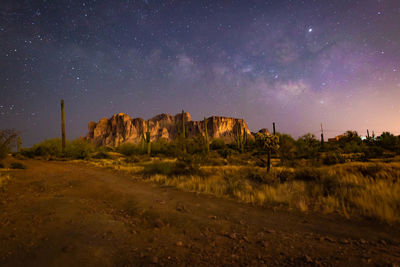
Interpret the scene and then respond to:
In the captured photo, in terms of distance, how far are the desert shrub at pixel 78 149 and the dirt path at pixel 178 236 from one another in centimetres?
1951

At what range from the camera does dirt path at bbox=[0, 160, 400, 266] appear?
2.40 meters

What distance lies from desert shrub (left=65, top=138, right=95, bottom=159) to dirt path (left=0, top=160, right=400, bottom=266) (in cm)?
1951

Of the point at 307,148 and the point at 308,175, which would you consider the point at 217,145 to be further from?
the point at 308,175

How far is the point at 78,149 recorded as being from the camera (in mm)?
22578

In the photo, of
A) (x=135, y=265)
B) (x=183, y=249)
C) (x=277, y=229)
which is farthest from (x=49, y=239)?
(x=277, y=229)

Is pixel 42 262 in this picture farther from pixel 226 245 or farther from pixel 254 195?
pixel 254 195

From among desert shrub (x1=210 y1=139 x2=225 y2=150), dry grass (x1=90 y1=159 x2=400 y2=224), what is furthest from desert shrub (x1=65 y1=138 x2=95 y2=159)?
desert shrub (x1=210 y1=139 x2=225 y2=150)

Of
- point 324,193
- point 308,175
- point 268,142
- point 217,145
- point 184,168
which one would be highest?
point 268,142

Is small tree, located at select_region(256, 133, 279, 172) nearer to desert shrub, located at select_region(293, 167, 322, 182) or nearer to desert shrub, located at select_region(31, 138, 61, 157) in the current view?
desert shrub, located at select_region(293, 167, 322, 182)

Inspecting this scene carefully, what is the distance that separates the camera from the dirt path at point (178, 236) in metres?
2.40

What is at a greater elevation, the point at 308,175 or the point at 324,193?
the point at 308,175

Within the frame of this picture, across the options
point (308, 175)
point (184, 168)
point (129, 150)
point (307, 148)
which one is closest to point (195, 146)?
point (184, 168)

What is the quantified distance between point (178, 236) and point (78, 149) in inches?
971

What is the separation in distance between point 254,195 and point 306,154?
16.4m
